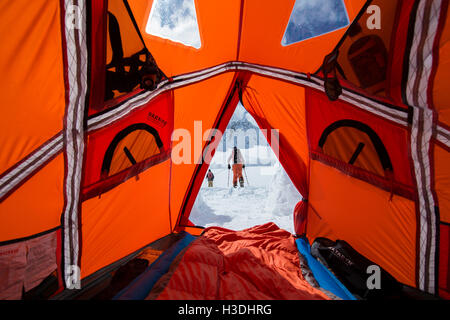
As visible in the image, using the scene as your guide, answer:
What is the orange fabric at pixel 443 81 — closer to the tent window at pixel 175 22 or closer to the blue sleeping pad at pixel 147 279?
the tent window at pixel 175 22

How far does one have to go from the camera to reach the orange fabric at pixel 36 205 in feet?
2.64

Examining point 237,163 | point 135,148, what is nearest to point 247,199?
point 237,163

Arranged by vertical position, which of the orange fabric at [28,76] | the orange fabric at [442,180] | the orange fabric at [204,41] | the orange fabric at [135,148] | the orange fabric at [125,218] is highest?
the orange fabric at [204,41]

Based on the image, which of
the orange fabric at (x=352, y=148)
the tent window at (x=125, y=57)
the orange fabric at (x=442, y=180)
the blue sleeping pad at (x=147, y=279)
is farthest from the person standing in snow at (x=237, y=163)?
the orange fabric at (x=442, y=180)

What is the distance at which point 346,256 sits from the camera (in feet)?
4.47

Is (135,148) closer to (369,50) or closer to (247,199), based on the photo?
(369,50)

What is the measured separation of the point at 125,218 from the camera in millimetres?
1415

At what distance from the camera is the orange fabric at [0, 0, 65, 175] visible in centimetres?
67

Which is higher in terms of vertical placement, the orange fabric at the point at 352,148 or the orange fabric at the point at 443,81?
the orange fabric at the point at 443,81

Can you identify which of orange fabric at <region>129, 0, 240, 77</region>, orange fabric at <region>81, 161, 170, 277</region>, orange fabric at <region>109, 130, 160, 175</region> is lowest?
orange fabric at <region>81, 161, 170, 277</region>

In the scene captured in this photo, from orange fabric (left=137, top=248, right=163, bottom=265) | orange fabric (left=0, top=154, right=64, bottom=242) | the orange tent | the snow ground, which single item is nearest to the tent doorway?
the snow ground

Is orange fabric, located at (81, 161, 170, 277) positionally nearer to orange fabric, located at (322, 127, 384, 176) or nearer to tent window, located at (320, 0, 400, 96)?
orange fabric, located at (322, 127, 384, 176)

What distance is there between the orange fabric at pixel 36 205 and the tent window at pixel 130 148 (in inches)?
10.0

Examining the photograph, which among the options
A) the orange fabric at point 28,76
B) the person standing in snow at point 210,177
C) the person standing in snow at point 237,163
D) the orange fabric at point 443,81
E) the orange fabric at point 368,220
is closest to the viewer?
the orange fabric at point 28,76
